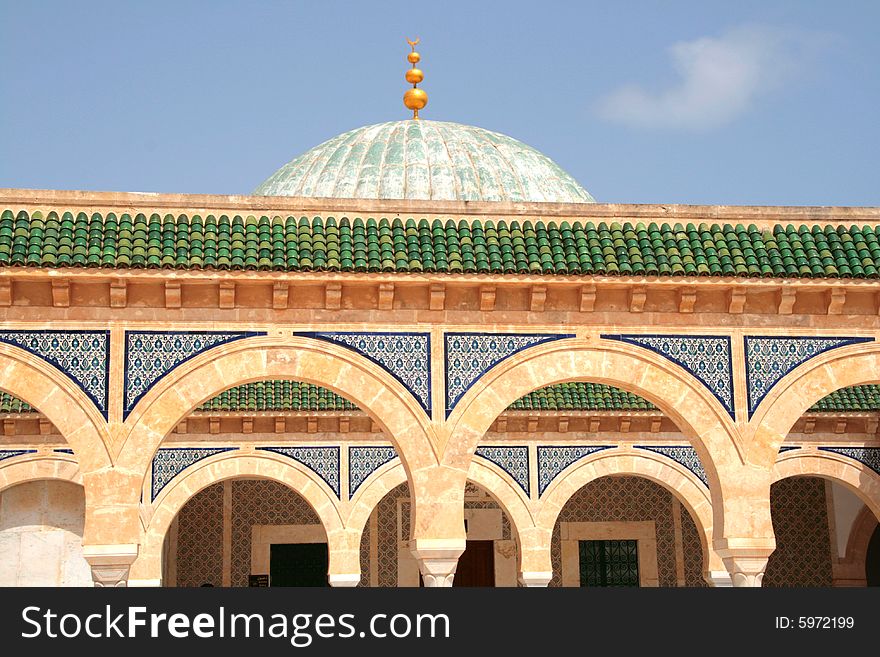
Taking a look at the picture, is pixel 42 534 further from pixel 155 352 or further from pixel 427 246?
pixel 427 246

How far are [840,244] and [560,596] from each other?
4621 mm

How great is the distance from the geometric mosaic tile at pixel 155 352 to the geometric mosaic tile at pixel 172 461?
457 centimetres

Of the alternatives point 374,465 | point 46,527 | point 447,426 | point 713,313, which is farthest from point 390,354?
point 46,527

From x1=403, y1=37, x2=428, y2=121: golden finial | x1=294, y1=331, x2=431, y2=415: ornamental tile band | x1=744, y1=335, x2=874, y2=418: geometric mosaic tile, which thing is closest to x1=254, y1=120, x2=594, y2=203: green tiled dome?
x1=403, y1=37, x2=428, y2=121: golden finial

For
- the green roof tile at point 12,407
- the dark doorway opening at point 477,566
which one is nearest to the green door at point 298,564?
the dark doorway opening at point 477,566

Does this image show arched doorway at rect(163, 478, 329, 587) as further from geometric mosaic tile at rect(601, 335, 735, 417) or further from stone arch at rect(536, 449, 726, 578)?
geometric mosaic tile at rect(601, 335, 735, 417)

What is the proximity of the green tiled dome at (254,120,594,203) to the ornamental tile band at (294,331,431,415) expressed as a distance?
8.65m

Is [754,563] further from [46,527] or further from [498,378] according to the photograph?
[46,527]

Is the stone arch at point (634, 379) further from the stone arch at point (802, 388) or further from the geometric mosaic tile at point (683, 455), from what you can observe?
the geometric mosaic tile at point (683, 455)

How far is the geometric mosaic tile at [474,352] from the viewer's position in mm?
9336

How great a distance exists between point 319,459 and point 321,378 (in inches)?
193

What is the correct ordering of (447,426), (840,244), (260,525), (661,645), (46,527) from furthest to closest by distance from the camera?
(260,525) < (46,527) < (840,244) < (447,426) < (661,645)

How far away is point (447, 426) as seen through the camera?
9.20m

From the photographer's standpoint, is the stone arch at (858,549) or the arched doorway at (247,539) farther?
the stone arch at (858,549)
